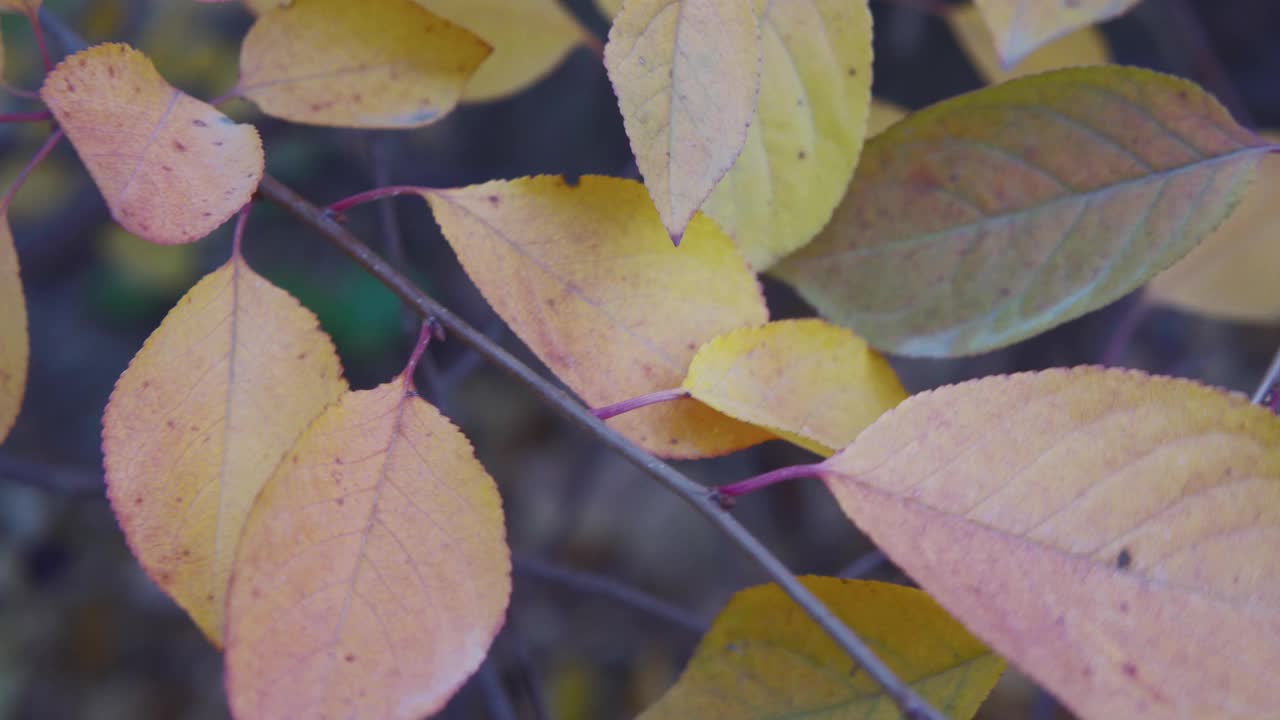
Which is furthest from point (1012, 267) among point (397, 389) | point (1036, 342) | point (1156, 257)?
point (1036, 342)

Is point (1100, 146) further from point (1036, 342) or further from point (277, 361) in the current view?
point (1036, 342)

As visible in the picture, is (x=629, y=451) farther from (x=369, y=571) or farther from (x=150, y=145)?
(x=150, y=145)

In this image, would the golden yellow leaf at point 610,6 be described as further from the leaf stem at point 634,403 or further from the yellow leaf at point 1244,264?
the yellow leaf at point 1244,264

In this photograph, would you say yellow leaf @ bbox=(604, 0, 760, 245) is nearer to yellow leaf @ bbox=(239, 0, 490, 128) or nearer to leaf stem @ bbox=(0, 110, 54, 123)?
yellow leaf @ bbox=(239, 0, 490, 128)

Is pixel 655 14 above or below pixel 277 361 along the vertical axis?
above

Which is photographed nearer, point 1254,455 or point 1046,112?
point 1254,455

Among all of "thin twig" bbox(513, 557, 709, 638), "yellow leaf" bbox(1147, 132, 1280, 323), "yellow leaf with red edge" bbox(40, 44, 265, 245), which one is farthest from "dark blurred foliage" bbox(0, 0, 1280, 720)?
"yellow leaf with red edge" bbox(40, 44, 265, 245)


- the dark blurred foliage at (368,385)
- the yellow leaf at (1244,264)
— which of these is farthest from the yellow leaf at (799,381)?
the dark blurred foliage at (368,385)
